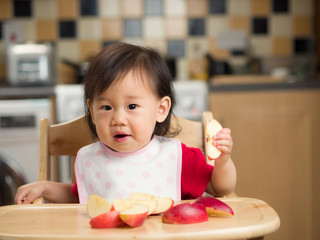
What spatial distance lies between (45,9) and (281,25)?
1523 mm

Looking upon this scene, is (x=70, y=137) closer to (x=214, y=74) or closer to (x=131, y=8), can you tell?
(x=214, y=74)

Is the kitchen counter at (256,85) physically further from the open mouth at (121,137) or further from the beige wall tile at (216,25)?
the open mouth at (121,137)

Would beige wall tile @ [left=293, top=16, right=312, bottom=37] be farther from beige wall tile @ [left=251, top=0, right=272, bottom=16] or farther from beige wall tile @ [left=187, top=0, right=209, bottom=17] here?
beige wall tile @ [left=187, top=0, right=209, bottom=17]

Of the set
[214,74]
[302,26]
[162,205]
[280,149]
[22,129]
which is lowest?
[280,149]

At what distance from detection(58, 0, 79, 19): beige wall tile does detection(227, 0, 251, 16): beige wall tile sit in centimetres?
98

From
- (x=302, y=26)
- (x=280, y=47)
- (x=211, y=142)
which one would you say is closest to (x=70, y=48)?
(x=280, y=47)

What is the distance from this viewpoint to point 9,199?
2258mm

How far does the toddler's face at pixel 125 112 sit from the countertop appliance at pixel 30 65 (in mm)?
1606

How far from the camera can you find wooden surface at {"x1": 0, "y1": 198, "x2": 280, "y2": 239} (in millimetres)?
672

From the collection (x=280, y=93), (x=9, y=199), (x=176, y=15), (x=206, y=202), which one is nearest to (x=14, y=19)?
(x=176, y=15)

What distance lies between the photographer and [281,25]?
10.1 feet

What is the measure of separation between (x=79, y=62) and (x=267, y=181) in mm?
1377

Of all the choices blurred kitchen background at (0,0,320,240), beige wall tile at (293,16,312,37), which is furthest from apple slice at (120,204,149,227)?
beige wall tile at (293,16,312,37)

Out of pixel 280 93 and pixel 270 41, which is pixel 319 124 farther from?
pixel 270 41
